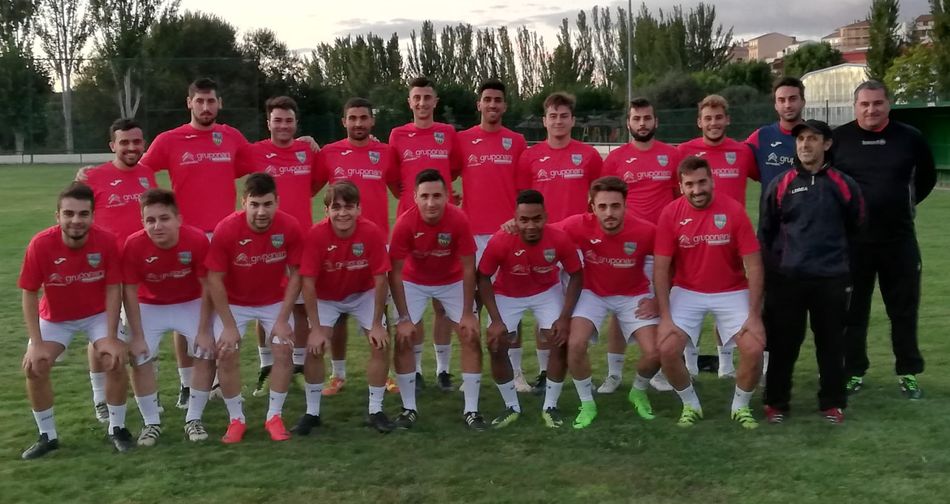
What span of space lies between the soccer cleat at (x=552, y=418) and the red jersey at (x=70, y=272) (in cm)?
246

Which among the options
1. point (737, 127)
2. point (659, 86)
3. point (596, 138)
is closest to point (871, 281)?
point (737, 127)

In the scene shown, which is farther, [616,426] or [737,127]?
[737,127]

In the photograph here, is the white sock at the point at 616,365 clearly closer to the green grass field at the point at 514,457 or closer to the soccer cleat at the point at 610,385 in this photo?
the soccer cleat at the point at 610,385

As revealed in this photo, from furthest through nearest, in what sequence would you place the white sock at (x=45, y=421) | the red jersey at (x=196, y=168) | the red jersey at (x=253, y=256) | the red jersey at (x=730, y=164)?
the red jersey at (x=196, y=168) < the red jersey at (x=730, y=164) < the red jersey at (x=253, y=256) < the white sock at (x=45, y=421)

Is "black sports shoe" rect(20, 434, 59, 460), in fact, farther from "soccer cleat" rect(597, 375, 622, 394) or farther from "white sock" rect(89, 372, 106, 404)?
"soccer cleat" rect(597, 375, 622, 394)

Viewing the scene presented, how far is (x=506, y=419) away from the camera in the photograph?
4969mm

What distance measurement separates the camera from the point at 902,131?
529 cm

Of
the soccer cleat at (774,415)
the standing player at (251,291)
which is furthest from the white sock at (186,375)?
the soccer cleat at (774,415)

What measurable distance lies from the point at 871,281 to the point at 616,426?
1972 mm

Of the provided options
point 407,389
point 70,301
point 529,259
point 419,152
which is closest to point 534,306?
point 529,259

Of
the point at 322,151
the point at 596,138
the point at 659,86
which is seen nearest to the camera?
the point at 322,151

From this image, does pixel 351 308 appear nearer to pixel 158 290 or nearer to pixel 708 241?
pixel 158 290

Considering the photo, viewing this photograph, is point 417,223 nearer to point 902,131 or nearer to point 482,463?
point 482,463

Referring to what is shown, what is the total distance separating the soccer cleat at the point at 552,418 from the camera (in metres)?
4.90
